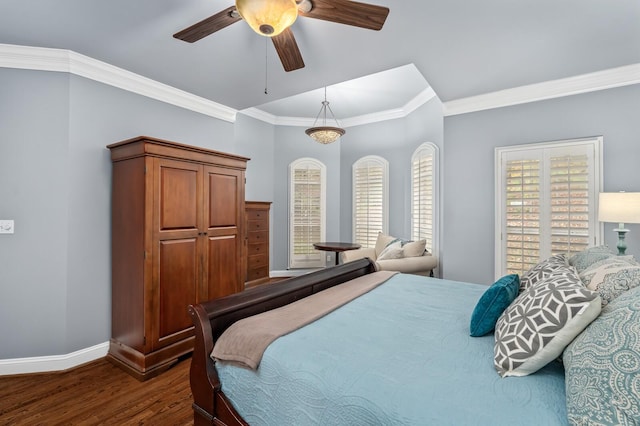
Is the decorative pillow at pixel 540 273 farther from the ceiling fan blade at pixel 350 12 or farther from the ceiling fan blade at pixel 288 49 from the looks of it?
the ceiling fan blade at pixel 288 49

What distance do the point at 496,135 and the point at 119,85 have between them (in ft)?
13.2

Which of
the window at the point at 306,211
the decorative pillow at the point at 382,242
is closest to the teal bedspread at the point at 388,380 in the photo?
the decorative pillow at the point at 382,242

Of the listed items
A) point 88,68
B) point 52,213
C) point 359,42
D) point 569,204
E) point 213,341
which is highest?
point 359,42

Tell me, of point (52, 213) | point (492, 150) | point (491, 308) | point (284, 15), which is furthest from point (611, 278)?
point (52, 213)

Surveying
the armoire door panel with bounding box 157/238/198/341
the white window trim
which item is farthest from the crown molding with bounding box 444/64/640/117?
the armoire door panel with bounding box 157/238/198/341

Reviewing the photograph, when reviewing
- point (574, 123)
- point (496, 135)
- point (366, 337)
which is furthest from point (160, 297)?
point (574, 123)

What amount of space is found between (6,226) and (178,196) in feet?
4.39

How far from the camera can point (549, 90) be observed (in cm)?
314

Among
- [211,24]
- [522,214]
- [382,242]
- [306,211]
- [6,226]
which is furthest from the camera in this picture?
[306,211]

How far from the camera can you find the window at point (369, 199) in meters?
5.37

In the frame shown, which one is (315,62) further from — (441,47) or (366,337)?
(366,337)

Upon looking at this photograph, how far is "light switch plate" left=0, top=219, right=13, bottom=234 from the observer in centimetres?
245

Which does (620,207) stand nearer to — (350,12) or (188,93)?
(350,12)

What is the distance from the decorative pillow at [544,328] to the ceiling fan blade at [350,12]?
1.60 m
